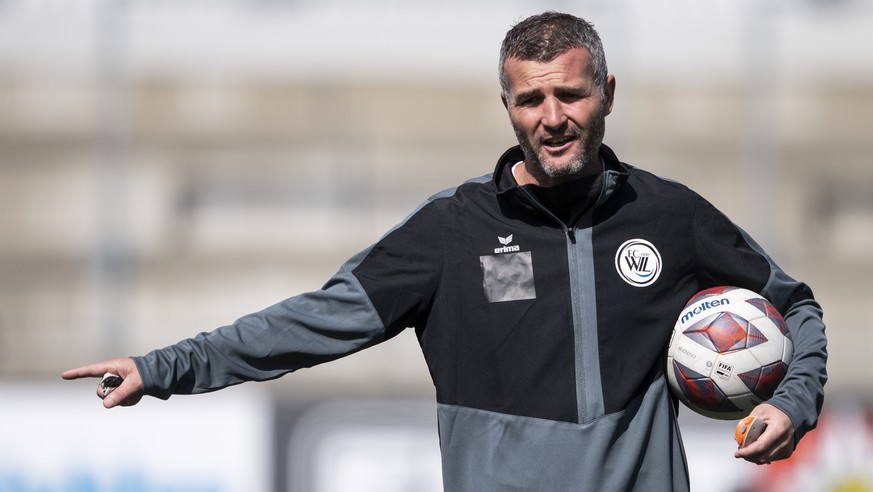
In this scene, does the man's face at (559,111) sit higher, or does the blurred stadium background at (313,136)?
the man's face at (559,111)

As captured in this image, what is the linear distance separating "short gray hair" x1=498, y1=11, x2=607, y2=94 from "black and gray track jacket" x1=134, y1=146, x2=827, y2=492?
247 millimetres

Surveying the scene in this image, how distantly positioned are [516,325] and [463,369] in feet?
0.57

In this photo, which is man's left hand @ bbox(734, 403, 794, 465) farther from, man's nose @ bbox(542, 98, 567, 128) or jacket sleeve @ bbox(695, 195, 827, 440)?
man's nose @ bbox(542, 98, 567, 128)

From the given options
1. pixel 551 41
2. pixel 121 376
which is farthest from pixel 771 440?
pixel 121 376

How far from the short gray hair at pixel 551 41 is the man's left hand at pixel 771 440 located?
2.84 ft

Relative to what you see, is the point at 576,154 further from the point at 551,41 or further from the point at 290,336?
the point at 290,336

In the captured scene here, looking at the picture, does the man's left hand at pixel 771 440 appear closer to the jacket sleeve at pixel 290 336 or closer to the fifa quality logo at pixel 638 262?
the fifa quality logo at pixel 638 262

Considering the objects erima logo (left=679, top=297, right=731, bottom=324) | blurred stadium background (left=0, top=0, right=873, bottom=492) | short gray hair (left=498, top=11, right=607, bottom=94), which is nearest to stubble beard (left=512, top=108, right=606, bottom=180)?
short gray hair (left=498, top=11, right=607, bottom=94)

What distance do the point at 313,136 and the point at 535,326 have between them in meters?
10.0

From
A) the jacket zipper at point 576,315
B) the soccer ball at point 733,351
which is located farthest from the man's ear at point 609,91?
the soccer ball at point 733,351

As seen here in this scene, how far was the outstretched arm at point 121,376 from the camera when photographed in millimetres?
3021

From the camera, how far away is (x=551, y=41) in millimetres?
3102

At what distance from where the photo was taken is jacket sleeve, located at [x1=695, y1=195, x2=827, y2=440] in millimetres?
3062

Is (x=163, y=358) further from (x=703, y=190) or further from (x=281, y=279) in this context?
(x=703, y=190)
